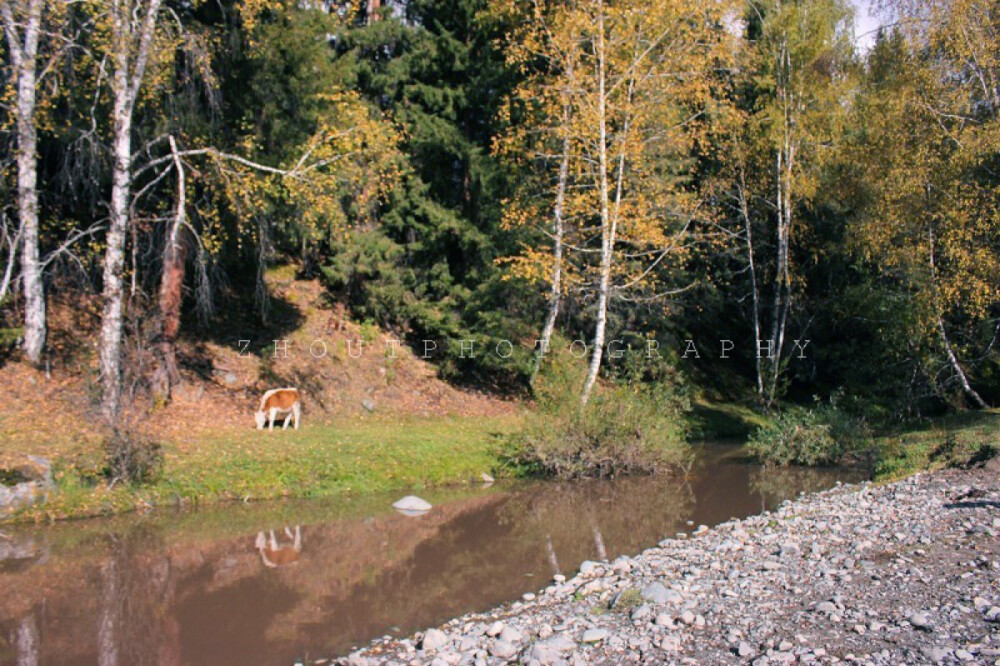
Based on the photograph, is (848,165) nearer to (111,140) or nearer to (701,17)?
(701,17)

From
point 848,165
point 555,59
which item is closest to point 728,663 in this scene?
point 555,59

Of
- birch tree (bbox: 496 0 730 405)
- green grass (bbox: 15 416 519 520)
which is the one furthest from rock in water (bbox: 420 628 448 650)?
birch tree (bbox: 496 0 730 405)

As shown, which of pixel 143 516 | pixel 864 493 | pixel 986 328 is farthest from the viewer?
pixel 986 328

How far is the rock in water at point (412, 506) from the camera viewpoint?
46.0 ft

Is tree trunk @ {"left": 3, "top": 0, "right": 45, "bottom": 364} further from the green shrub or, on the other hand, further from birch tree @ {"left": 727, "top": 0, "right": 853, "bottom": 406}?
birch tree @ {"left": 727, "top": 0, "right": 853, "bottom": 406}

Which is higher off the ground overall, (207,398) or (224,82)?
(224,82)

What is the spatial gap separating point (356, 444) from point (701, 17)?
14245mm

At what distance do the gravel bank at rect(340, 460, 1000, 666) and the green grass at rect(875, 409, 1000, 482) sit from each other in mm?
4256

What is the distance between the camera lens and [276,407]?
53.8 ft

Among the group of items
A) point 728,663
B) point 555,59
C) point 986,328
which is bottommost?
point 728,663

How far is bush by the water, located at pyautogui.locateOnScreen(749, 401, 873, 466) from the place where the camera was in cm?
1856

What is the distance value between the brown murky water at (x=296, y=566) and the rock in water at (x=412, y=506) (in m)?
0.23

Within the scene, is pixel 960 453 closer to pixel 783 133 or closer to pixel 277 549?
pixel 277 549

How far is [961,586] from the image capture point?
25.4ft
